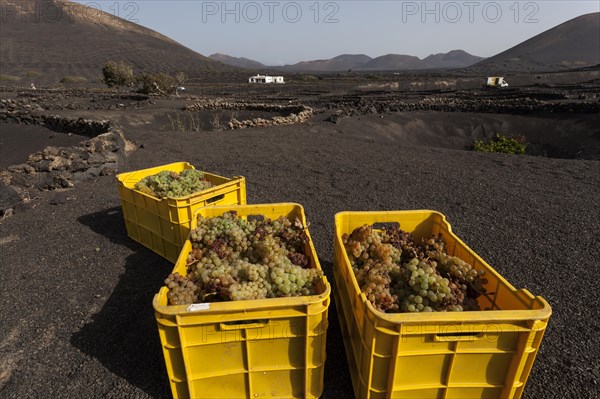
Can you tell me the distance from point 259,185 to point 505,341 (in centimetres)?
733

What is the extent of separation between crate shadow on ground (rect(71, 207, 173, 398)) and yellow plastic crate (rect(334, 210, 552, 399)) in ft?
6.72

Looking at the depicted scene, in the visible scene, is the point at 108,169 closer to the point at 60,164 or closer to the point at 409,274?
the point at 60,164

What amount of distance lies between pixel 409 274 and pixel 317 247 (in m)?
2.76

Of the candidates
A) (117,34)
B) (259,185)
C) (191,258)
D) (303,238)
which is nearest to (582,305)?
(303,238)

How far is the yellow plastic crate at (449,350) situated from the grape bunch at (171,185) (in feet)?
11.2

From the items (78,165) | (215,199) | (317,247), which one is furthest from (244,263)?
(78,165)

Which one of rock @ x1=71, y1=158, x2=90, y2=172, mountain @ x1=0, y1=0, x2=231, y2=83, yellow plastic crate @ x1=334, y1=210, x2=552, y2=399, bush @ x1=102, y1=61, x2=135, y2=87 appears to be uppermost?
mountain @ x1=0, y1=0, x2=231, y2=83

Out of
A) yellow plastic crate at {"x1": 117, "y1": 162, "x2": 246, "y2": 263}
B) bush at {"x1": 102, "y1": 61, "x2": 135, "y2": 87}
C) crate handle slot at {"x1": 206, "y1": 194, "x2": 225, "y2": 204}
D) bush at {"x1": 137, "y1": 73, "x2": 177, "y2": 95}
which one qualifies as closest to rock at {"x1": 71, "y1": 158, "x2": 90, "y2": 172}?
yellow plastic crate at {"x1": 117, "y1": 162, "x2": 246, "y2": 263}

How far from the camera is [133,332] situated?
153 inches

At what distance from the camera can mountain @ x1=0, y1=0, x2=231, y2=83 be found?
9531cm

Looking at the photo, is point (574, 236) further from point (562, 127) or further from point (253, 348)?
point (562, 127)

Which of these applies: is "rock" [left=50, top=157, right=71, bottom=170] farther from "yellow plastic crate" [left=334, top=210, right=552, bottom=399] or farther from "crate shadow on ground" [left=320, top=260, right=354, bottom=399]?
"yellow plastic crate" [left=334, top=210, right=552, bottom=399]

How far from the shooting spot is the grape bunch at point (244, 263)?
2.95 meters

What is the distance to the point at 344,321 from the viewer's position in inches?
141
